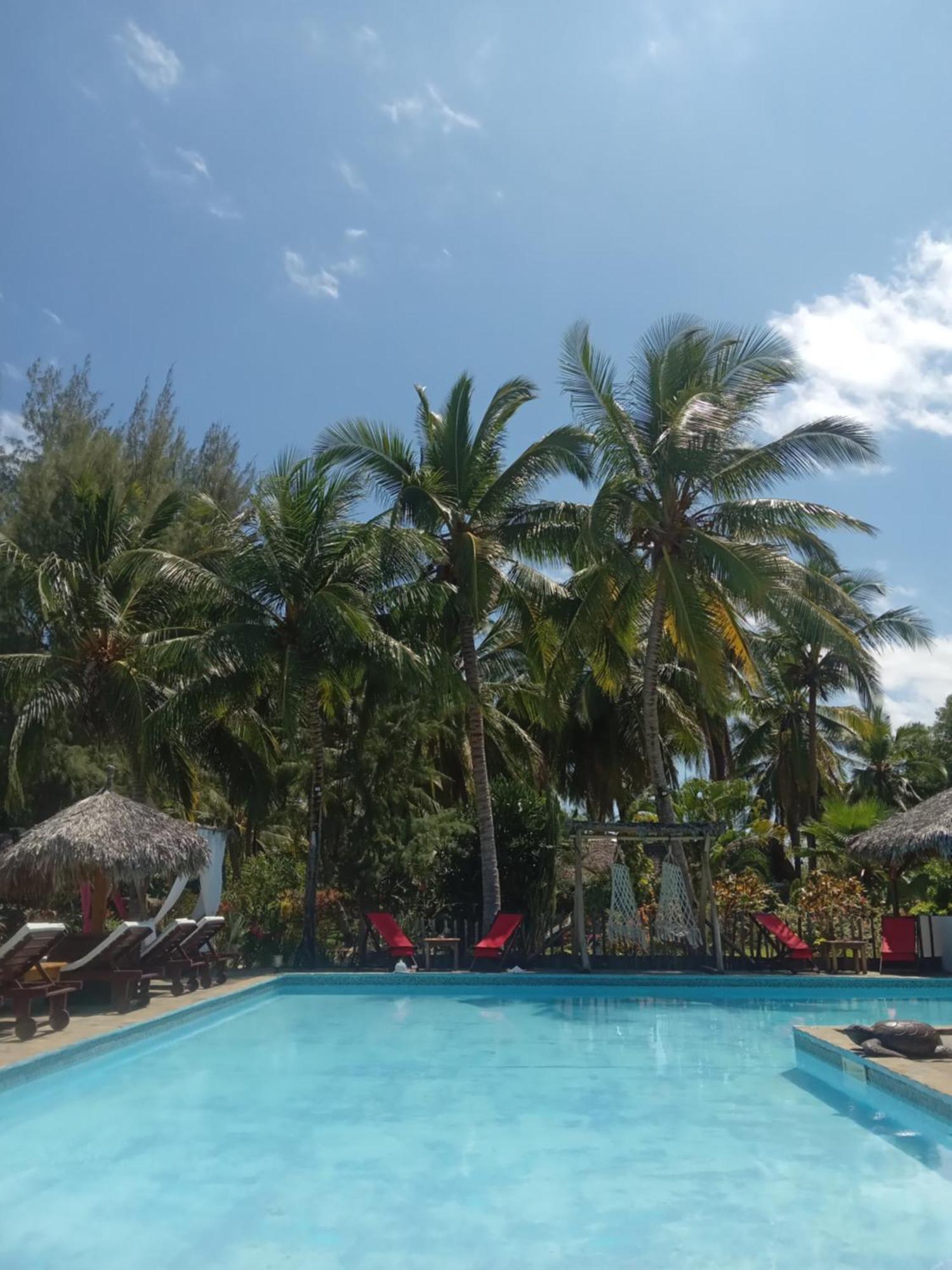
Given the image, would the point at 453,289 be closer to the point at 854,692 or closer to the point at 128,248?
the point at 128,248

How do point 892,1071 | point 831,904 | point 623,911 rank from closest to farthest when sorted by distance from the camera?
point 892,1071
point 623,911
point 831,904

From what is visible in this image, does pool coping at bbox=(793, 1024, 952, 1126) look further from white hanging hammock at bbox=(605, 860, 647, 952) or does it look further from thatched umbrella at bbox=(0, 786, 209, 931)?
thatched umbrella at bbox=(0, 786, 209, 931)

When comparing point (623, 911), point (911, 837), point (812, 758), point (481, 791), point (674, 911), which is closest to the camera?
point (674, 911)

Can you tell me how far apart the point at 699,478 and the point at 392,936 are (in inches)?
304

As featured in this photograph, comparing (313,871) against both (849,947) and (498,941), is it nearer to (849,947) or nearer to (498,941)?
(498,941)

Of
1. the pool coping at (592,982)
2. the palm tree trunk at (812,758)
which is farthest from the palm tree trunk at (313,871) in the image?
the palm tree trunk at (812,758)

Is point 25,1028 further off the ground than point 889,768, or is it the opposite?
point 889,768

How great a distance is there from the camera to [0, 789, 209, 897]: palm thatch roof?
11.2 m

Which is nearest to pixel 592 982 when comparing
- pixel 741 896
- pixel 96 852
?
pixel 741 896

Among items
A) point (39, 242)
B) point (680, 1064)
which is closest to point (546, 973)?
point (680, 1064)

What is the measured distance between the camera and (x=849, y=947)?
49.4 feet

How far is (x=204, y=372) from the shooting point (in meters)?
17.1

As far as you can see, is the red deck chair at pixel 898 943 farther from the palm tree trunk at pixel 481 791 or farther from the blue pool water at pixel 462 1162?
the blue pool water at pixel 462 1162

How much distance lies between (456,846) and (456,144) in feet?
33.0
